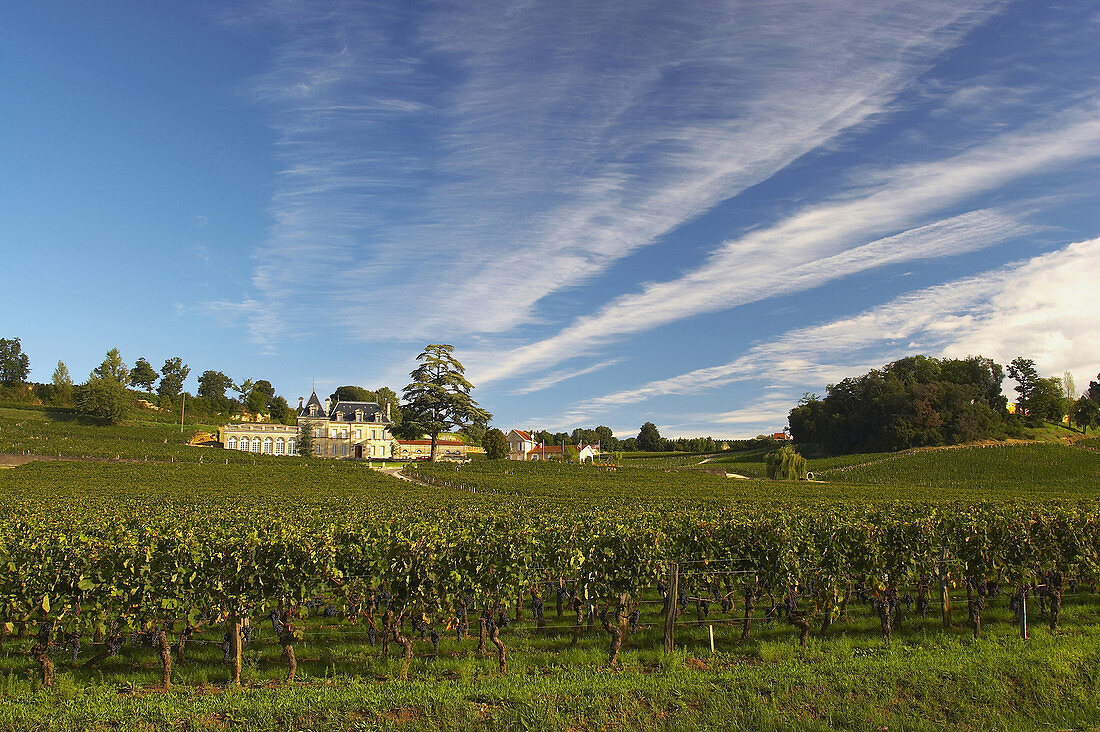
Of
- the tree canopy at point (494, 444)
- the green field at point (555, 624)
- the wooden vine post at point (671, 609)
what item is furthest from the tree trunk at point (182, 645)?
the tree canopy at point (494, 444)

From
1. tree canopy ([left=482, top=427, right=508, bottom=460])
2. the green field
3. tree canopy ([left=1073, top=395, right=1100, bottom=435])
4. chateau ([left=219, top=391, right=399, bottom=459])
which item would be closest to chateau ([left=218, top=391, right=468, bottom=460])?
chateau ([left=219, top=391, right=399, bottom=459])

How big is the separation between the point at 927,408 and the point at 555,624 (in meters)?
86.2

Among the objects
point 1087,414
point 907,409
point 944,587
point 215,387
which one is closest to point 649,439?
point 907,409

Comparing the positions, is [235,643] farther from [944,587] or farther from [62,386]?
[62,386]

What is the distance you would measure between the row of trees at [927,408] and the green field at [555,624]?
79035 mm

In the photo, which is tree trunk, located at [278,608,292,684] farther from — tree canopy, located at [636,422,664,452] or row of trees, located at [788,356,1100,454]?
tree canopy, located at [636,422,664,452]

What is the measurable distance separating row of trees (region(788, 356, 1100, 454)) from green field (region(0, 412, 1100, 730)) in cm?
7904

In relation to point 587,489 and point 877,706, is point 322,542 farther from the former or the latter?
point 587,489

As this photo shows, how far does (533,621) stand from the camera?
12531 mm

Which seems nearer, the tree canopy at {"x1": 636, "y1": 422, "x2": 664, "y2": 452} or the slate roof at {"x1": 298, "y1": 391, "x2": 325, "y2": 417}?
the slate roof at {"x1": 298, "y1": 391, "x2": 325, "y2": 417}

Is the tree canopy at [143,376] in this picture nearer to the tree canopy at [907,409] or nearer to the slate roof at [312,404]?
the slate roof at [312,404]

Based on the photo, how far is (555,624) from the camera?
12148mm

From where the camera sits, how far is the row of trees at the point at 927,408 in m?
82.6

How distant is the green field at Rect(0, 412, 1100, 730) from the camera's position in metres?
7.30
